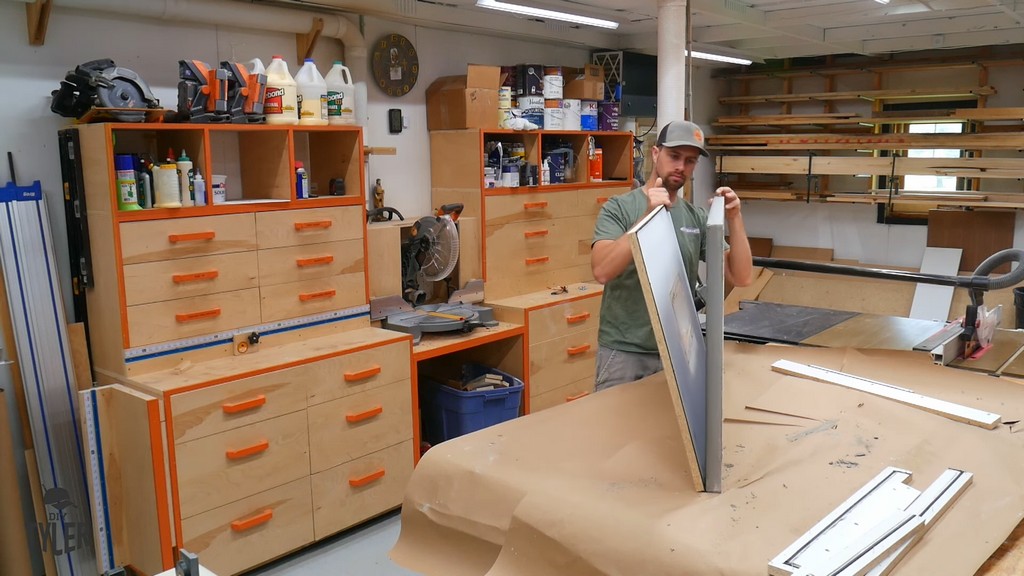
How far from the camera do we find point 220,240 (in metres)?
3.29

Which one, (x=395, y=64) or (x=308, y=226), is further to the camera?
(x=395, y=64)

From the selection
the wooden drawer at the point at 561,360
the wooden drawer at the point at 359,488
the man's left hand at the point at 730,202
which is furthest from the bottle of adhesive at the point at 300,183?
the man's left hand at the point at 730,202

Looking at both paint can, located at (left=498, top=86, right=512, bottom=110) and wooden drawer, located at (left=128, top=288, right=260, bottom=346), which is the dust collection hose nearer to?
paint can, located at (left=498, top=86, right=512, bottom=110)

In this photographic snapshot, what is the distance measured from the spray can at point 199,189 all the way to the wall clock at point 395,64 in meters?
1.44

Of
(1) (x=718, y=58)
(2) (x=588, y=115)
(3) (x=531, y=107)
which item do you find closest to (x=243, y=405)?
(3) (x=531, y=107)

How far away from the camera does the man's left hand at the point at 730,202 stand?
2283mm

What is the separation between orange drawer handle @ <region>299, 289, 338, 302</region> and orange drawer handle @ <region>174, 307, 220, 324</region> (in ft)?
1.32

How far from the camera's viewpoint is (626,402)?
2.04 m

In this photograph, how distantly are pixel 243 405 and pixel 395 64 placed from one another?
2173 millimetres

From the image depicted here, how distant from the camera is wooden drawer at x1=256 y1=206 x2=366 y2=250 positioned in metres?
3.44

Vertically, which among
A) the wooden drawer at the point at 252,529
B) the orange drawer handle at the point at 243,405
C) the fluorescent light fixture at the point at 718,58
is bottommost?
the wooden drawer at the point at 252,529

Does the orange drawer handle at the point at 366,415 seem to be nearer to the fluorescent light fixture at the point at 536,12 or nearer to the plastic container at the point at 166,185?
the plastic container at the point at 166,185

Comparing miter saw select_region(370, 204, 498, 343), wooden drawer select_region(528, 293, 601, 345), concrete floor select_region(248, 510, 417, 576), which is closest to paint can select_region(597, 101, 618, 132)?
wooden drawer select_region(528, 293, 601, 345)

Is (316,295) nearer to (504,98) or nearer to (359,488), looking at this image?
(359,488)
